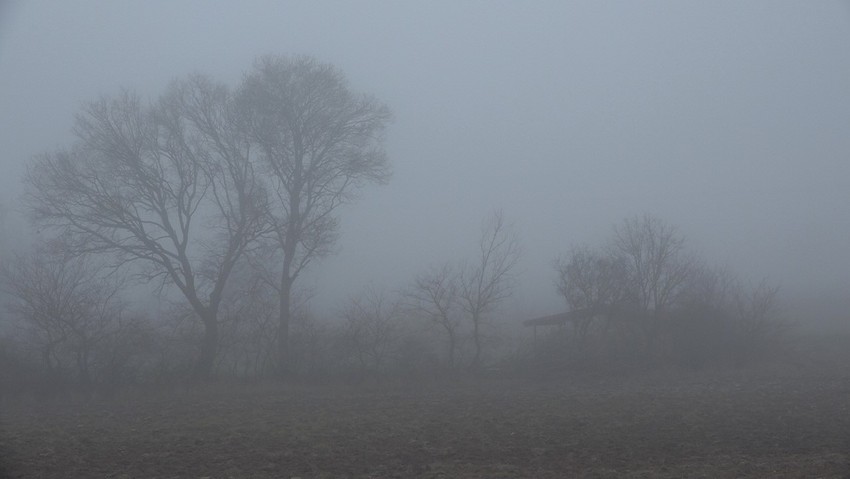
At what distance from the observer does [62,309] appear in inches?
964

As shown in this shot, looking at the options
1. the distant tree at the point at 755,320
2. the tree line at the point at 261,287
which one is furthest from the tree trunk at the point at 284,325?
the distant tree at the point at 755,320

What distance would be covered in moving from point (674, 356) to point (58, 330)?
20.8 m

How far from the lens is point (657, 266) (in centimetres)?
3028

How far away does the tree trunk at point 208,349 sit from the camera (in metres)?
25.4

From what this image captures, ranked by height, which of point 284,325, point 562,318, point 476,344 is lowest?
point 476,344

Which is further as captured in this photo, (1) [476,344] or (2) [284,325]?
(1) [476,344]

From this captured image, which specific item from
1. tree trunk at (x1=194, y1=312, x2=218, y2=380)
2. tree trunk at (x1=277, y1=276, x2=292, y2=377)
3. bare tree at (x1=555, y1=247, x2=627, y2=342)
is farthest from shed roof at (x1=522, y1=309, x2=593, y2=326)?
tree trunk at (x1=194, y1=312, x2=218, y2=380)

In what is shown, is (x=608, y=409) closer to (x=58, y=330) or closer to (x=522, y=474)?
(x=522, y=474)

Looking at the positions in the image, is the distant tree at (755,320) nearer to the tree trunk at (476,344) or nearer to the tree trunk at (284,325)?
the tree trunk at (476,344)

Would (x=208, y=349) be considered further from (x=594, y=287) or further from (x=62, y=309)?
(x=594, y=287)

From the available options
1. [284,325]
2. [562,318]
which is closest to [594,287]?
[562,318]

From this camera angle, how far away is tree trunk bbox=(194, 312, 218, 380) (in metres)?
25.4

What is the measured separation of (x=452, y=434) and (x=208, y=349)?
1453cm

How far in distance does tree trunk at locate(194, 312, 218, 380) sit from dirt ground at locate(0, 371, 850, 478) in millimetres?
4174
